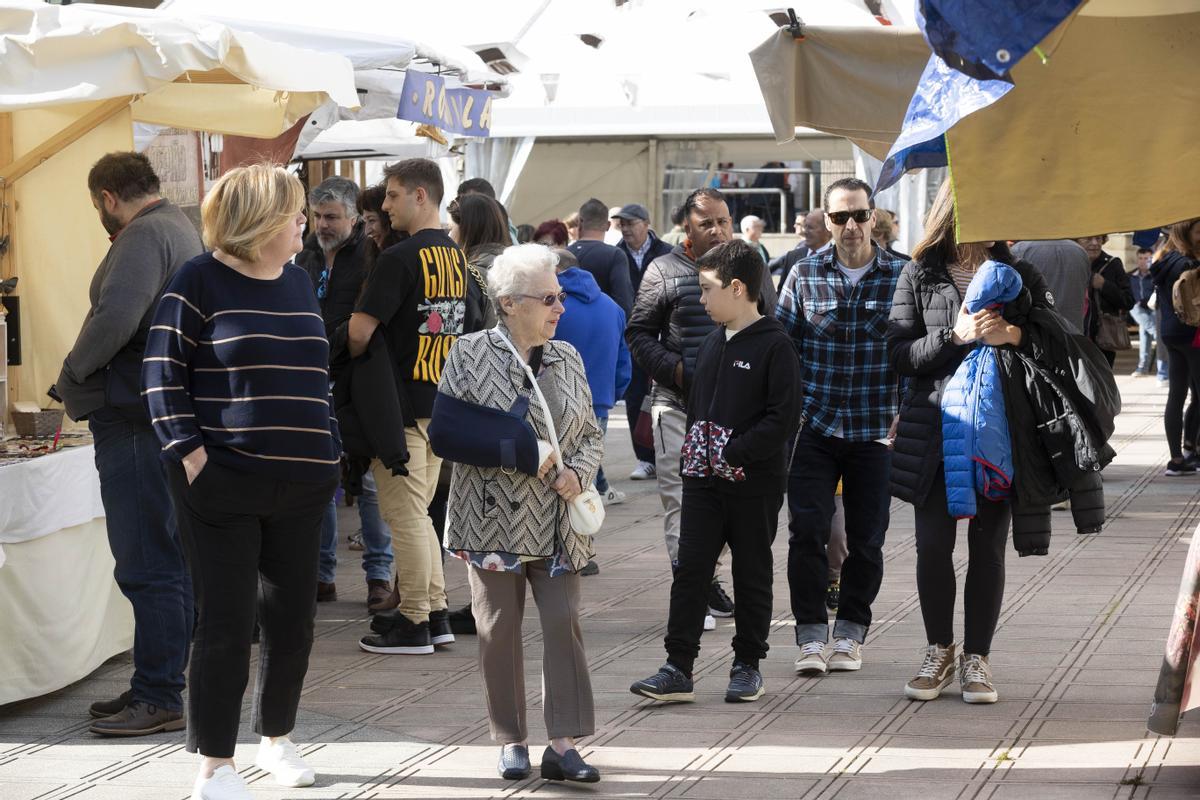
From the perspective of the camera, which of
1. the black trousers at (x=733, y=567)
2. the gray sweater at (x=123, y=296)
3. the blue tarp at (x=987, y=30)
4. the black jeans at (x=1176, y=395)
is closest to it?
Answer: the blue tarp at (x=987, y=30)

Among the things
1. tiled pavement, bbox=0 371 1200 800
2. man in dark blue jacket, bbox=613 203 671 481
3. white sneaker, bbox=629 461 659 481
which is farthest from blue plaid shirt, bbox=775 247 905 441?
white sneaker, bbox=629 461 659 481

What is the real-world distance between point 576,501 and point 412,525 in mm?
2039

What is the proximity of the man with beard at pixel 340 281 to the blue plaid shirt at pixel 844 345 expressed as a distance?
76.1 inches

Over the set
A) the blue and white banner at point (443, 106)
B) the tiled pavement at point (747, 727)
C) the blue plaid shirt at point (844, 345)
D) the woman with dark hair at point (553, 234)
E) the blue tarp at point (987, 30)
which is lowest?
the tiled pavement at point (747, 727)

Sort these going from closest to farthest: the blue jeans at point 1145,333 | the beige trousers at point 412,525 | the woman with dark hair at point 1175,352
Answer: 1. the beige trousers at point 412,525
2. the woman with dark hair at point 1175,352
3. the blue jeans at point 1145,333

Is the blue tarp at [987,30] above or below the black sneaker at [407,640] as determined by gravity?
above

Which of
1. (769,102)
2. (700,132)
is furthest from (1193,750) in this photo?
(700,132)

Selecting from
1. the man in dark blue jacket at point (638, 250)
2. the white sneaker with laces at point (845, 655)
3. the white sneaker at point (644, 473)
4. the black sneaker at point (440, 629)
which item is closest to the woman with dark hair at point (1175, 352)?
the man in dark blue jacket at point (638, 250)

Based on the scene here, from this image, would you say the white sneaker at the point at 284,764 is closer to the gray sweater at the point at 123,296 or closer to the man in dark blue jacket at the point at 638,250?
the gray sweater at the point at 123,296

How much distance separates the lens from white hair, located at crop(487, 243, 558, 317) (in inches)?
198

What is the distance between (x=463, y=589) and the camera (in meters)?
8.23

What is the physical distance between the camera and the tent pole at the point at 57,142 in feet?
22.7

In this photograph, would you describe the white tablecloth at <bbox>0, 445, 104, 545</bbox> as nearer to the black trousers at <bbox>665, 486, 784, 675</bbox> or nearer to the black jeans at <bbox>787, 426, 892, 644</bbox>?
the black trousers at <bbox>665, 486, 784, 675</bbox>

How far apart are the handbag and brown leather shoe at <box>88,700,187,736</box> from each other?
1730mm
